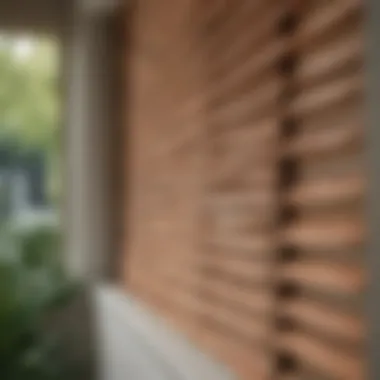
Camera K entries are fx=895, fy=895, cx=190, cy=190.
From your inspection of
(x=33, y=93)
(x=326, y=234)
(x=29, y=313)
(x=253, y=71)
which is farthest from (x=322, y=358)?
(x=33, y=93)

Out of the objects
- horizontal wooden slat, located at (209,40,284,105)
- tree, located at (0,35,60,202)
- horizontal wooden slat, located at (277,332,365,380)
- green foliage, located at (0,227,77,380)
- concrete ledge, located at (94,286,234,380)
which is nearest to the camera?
horizontal wooden slat, located at (277,332,365,380)

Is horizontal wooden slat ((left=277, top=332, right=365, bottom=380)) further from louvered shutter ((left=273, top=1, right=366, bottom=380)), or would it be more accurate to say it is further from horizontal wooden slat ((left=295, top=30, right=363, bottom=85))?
horizontal wooden slat ((left=295, top=30, right=363, bottom=85))

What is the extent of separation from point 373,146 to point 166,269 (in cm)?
135

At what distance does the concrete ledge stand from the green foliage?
14 cm

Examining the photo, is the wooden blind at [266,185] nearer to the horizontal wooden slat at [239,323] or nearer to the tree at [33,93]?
the horizontal wooden slat at [239,323]

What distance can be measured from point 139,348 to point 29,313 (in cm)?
79

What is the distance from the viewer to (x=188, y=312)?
190 centimetres

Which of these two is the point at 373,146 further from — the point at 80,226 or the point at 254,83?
the point at 80,226

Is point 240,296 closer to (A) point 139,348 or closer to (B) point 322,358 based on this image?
(B) point 322,358

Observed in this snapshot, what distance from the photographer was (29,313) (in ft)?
8.89

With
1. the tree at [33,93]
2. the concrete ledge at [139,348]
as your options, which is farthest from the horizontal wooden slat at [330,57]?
the tree at [33,93]

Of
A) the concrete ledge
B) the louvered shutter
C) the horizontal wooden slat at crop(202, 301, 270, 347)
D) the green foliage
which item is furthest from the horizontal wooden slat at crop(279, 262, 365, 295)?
the green foliage

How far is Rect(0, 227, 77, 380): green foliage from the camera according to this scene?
2.60 meters

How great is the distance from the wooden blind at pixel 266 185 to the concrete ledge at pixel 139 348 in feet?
0.15
